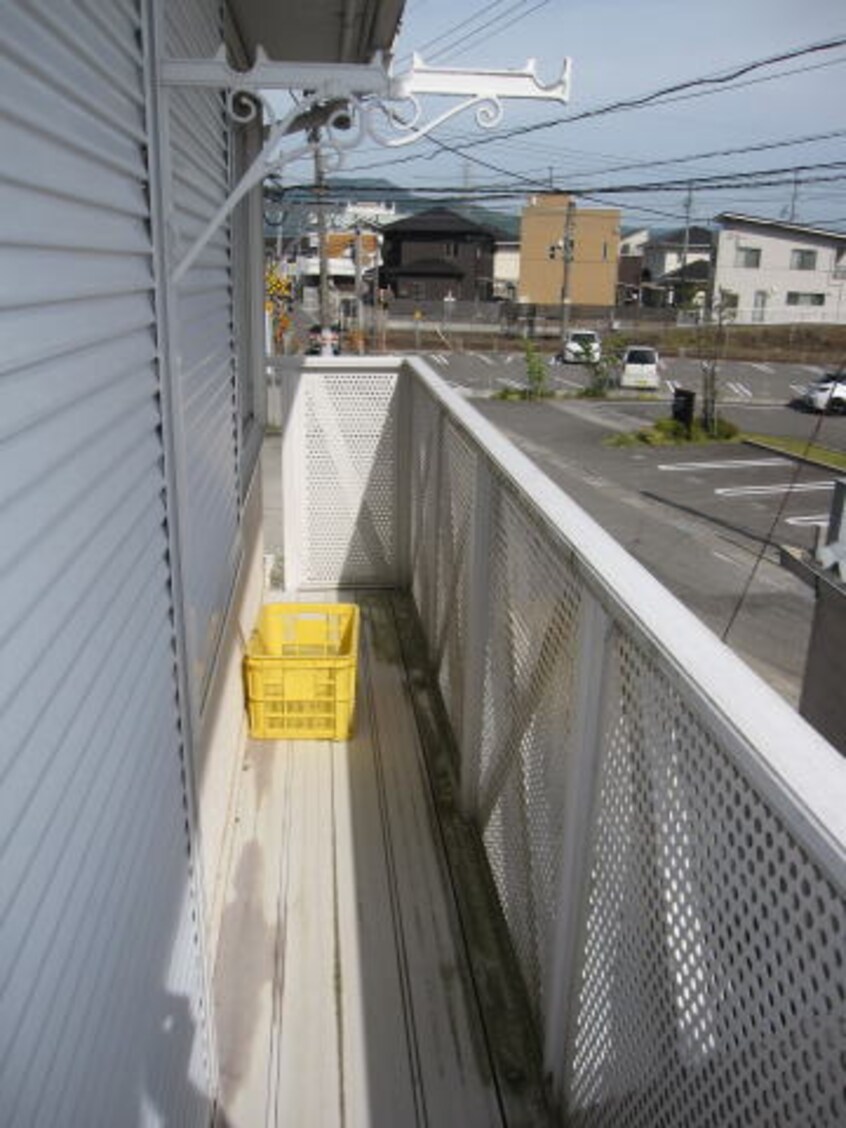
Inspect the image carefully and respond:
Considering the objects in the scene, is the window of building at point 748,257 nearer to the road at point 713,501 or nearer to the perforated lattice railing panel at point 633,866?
the road at point 713,501

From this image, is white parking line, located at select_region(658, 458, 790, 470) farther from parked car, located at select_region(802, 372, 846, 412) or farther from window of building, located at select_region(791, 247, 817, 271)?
window of building, located at select_region(791, 247, 817, 271)

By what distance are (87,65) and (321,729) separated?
104 inches

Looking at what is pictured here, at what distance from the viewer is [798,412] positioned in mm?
22000

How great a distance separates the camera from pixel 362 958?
2410 mm

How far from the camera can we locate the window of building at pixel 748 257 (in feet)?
123

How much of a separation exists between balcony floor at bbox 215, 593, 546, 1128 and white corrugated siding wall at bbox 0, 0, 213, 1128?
22.6 inches

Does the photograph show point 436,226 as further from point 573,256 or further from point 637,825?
point 637,825

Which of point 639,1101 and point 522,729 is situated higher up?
point 522,729

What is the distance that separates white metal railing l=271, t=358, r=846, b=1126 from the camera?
91 centimetres

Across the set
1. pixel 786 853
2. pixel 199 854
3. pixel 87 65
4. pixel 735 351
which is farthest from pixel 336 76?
pixel 735 351

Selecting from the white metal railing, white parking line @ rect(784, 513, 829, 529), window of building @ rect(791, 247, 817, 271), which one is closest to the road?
white parking line @ rect(784, 513, 829, 529)

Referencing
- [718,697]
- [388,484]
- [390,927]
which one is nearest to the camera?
[718,697]

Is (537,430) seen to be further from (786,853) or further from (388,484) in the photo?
(786,853)

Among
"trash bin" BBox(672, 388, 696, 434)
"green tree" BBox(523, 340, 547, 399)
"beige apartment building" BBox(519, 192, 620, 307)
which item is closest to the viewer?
"trash bin" BBox(672, 388, 696, 434)
